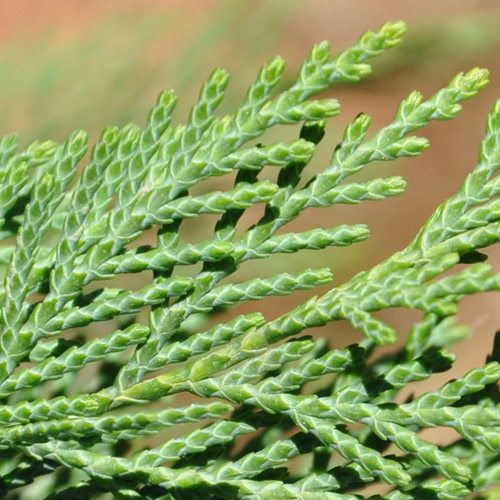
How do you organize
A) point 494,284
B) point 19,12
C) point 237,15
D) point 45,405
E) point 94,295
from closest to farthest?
point 494,284
point 45,405
point 94,295
point 237,15
point 19,12

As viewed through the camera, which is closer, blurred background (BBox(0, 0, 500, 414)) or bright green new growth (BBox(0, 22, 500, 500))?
bright green new growth (BBox(0, 22, 500, 500))

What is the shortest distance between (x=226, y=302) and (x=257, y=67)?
5.18 ft

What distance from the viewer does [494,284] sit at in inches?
44.8

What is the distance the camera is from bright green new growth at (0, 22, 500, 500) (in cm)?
132

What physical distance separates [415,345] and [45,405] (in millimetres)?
782

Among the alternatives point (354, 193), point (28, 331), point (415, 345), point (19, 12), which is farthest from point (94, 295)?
point (19, 12)

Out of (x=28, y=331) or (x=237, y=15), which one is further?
(x=237, y=15)

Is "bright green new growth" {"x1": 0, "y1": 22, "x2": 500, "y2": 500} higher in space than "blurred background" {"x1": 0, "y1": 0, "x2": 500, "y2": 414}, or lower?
lower

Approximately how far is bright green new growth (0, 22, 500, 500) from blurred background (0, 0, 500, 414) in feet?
2.69

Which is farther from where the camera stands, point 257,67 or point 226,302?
point 257,67

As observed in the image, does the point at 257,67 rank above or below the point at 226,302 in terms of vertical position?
above

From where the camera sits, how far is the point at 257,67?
109 inches

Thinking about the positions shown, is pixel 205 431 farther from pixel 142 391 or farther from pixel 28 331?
pixel 28 331

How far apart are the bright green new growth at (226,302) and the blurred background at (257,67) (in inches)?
32.2
